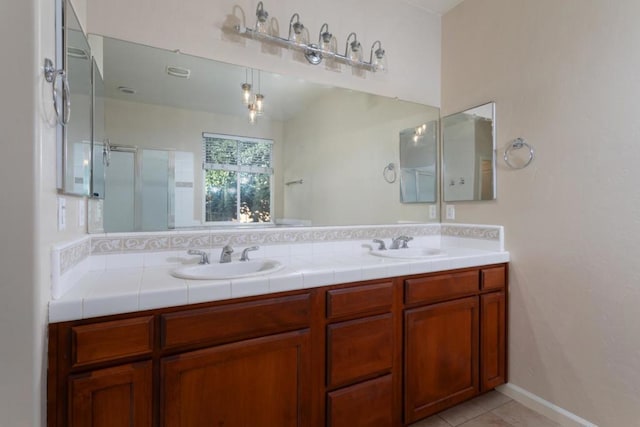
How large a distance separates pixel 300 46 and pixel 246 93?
44 centimetres

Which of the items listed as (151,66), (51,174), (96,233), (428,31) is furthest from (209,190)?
(428,31)

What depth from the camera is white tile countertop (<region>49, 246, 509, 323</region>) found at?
997 mm

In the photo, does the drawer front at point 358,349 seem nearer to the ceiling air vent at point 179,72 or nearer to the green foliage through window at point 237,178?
the green foliage through window at point 237,178

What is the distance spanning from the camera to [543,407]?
1.82 metres

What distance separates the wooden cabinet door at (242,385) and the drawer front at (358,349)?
0.13 metres

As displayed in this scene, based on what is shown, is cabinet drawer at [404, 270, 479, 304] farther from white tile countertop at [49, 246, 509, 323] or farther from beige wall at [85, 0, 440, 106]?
beige wall at [85, 0, 440, 106]

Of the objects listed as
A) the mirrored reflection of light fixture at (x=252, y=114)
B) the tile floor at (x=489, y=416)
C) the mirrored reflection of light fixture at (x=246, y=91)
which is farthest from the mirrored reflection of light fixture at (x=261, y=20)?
the tile floor at (x=489, y=416)

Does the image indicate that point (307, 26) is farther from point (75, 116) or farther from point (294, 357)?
point (294, 357)

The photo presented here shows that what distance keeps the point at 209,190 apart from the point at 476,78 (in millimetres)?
1964

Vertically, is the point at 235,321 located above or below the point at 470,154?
below

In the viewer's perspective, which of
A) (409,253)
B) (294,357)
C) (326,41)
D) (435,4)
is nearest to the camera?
(294,357)

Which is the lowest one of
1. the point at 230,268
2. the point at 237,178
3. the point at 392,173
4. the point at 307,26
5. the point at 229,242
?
the point at 230,268

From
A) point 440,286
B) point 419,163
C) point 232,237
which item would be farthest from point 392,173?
point 232,237

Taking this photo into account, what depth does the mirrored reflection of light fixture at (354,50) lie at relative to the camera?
204 cm
